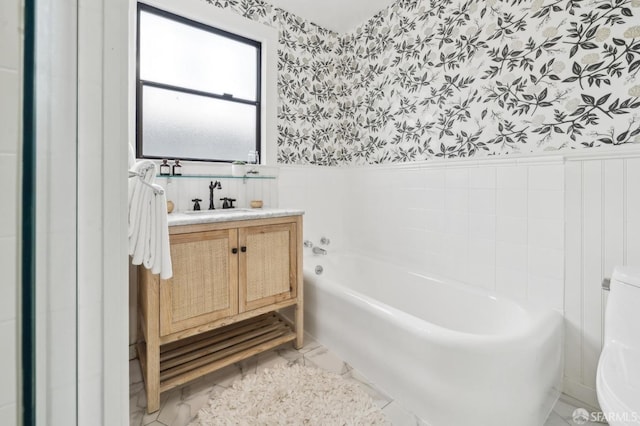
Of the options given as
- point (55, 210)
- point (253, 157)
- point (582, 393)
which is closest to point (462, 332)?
point (582, 393)

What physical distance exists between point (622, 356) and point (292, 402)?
1268mm

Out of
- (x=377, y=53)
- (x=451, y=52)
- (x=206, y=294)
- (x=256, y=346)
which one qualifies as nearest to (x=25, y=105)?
(x=206, y=294)

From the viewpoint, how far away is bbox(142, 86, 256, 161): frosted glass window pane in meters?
1.87

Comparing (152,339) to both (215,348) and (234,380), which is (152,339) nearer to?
(215,348)

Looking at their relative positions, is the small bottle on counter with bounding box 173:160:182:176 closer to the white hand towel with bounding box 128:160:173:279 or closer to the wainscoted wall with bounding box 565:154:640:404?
the white hand towel with bounding box 128:160:173:279

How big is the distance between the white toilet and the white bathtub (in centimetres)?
29

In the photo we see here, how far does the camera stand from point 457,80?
1.85 metres

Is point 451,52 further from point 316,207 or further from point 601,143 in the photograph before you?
point 316,207

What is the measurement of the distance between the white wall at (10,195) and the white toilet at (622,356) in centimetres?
121

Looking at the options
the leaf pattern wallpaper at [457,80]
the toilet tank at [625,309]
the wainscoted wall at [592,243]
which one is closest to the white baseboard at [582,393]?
the wainscoted wall at [592,243]

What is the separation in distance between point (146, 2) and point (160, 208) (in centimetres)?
153

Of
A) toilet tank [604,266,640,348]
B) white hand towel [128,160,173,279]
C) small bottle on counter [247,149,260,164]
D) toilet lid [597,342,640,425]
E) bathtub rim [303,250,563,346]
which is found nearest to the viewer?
toilet lid [597,342,640,425]

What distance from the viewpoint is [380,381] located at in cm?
149

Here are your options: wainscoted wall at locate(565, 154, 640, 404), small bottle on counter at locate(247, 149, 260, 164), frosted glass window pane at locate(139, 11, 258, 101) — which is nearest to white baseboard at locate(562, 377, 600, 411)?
wainscoted wall at locate(565, 154, 640, 404)
